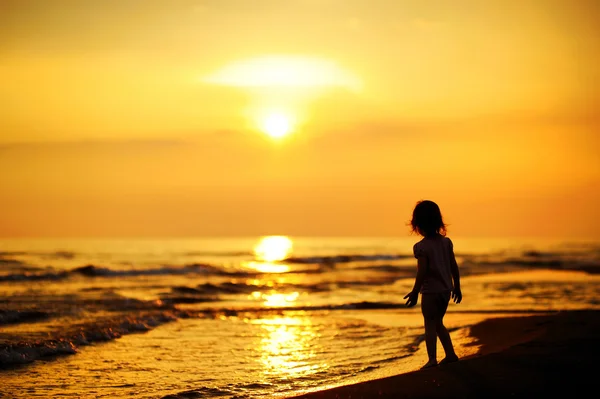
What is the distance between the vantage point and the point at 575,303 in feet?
61.8

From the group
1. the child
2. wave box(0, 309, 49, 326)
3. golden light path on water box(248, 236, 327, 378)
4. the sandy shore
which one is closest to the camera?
the sandy shore

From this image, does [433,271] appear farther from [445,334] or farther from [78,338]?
[78,338]

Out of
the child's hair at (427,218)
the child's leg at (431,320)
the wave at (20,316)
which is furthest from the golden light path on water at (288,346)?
the wave at (20,316)

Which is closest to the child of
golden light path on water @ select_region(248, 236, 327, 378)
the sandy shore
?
the sandy shore

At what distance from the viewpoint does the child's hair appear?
842cm

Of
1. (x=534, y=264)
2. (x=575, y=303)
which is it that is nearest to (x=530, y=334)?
(x=575, y=303)

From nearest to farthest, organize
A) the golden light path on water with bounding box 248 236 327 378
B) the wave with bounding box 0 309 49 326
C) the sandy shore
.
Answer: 1. the sandy shore
2. the golden light path on water with bounding box 248 236 327 378
3. the wave with bounding box 0 309 49 326

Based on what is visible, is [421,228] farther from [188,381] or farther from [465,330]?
[465,330]

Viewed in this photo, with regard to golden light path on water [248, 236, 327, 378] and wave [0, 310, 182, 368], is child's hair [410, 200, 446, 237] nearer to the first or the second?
golden light path on water [248, 236, 327, 378]

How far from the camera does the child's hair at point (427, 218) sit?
8.42 m

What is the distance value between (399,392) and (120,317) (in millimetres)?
10290

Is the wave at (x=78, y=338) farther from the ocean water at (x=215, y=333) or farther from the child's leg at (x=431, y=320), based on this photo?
the child's leg at (x=431, y=320)

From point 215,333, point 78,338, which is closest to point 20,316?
point 78,338

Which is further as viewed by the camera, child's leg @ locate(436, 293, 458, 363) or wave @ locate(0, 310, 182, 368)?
wave @ locate(0, 310, 182, 368)
